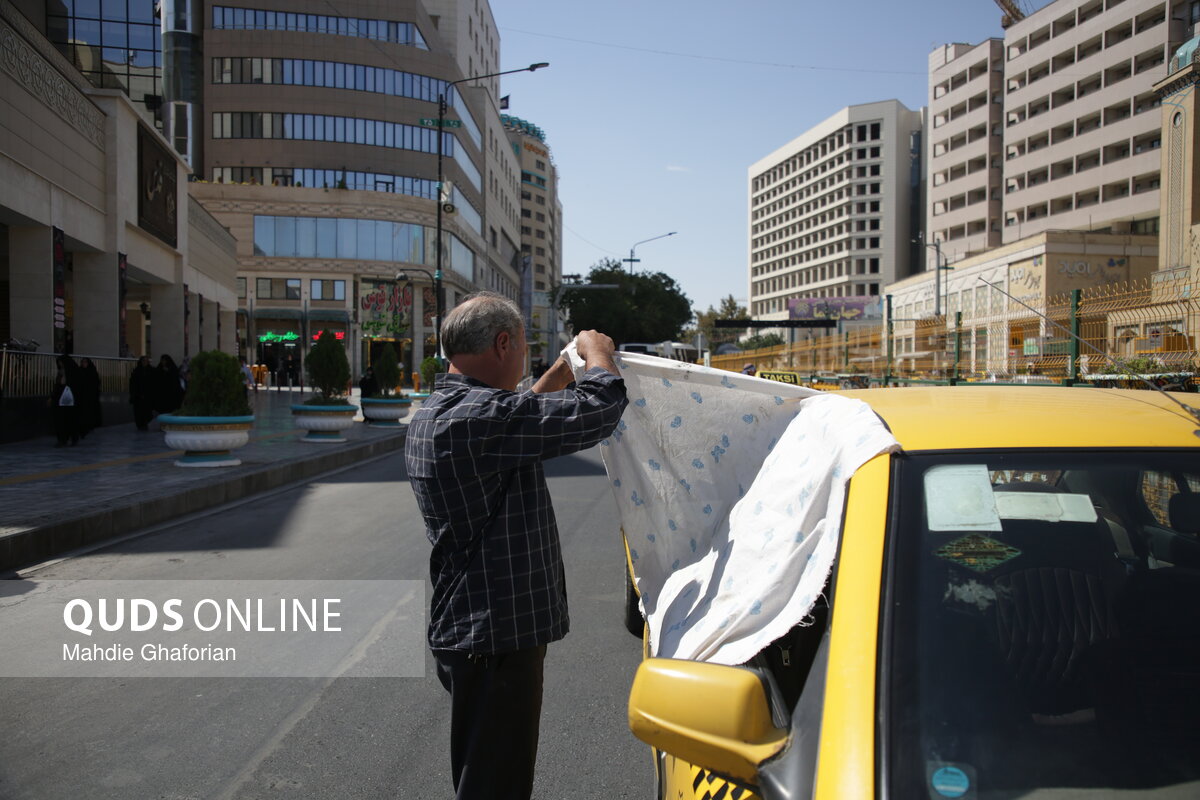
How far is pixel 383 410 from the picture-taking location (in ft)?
69.2

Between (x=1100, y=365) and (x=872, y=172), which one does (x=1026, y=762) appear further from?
(x=872, y=172)

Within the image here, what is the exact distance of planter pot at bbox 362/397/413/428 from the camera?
68.7 ft

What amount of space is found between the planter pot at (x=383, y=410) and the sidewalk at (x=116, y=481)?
3.02 meters

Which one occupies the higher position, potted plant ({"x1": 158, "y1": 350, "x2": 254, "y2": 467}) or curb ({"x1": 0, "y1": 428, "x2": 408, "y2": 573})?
potted plant ({"x1": 158, "y1": 350, "x2": 254, "y2": 467})

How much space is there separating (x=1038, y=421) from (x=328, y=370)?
1585cm

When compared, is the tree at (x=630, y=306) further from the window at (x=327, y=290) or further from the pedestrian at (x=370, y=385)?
the pedestrian at (x=370, y=385)

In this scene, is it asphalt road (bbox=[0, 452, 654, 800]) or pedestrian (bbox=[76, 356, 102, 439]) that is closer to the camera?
asphalt road (bbox=[0, 452, 654, 800])

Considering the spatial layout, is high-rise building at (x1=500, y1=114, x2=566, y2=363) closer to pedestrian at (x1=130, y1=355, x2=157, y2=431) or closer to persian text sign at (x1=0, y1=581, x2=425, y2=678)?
pedestrian at (x1=130, y1=355, x2=157, y2=431)

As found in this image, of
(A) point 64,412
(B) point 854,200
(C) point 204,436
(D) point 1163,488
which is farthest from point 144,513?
(B) point 854,200

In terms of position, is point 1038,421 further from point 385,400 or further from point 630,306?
point 630,306

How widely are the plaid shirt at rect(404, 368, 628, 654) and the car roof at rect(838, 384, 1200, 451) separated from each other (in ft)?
2.46

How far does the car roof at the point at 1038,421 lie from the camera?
1973 millimetres

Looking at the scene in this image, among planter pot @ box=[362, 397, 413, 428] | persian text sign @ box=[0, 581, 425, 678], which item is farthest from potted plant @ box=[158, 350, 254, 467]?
planter pot @ box=[362, 397, 413, 428]

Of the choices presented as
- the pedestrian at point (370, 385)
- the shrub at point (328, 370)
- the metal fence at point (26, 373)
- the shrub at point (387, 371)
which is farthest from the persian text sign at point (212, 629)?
the pedestrian at point (370, 385)
